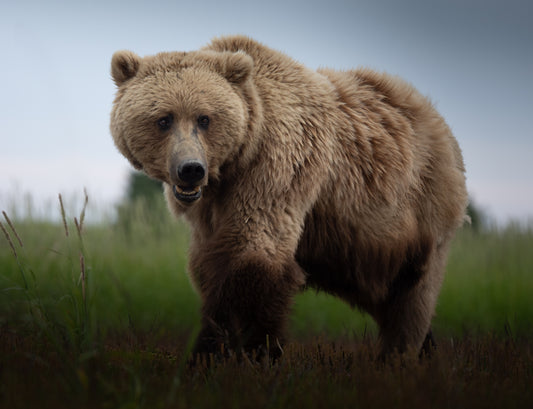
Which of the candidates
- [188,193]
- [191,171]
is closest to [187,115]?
[191,171]

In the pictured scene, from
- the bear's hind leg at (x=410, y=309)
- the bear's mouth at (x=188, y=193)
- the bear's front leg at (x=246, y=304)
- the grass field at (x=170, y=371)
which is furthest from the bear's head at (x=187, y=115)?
the bear's hind leg at (x=410, y=309)

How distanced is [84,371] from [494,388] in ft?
7.87

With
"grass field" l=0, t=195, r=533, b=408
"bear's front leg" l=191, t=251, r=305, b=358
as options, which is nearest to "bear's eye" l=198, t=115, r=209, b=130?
"bear's front leg" l=191, t=251, r=305, b=358

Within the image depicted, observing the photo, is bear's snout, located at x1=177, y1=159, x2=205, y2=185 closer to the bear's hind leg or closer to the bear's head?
the bear's head

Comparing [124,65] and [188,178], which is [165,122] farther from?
[124,65]

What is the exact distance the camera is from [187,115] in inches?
168

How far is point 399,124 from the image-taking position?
5.16 metres

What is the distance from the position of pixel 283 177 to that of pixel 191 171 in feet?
2.34

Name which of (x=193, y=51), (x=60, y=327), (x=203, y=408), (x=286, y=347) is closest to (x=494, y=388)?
(x=286, y=347)

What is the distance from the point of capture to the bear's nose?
402 cm

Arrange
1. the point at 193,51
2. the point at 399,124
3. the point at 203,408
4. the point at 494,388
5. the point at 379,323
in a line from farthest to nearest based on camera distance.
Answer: the point at 379,323 < the point at 399,124 < the point at 193,51 < the point at 494,388 < the point at 203,408

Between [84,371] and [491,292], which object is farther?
[491,292]

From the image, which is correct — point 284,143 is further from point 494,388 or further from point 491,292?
point 491,292

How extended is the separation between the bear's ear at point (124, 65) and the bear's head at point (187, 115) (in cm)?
1
